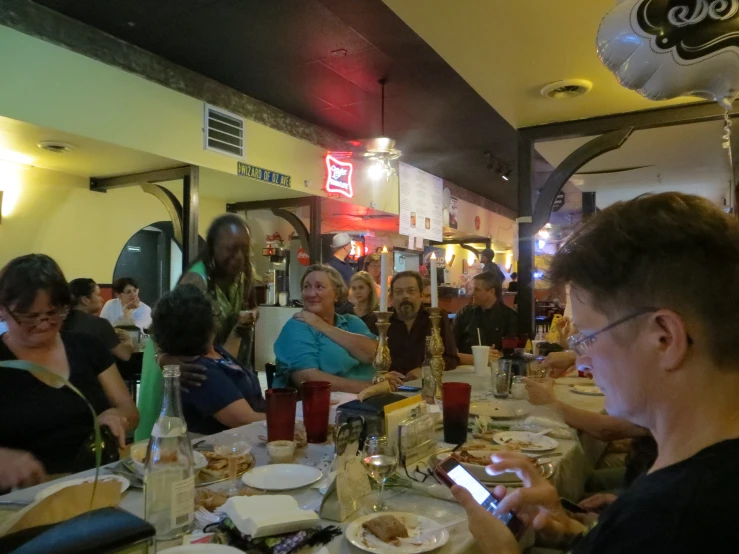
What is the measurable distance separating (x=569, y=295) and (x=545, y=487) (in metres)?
0.53

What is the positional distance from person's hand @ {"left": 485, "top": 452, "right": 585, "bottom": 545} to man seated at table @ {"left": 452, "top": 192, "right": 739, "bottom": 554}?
385 mm

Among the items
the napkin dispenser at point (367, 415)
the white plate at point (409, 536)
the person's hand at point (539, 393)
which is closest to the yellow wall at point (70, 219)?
the napkin dispenser at point (367, 415)

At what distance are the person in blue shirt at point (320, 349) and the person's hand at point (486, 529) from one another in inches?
55.0

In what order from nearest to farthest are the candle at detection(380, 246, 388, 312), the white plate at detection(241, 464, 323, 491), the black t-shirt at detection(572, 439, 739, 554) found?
the black t-shirt at detection(572, 439, 739, 554), the white plate at detection(241, 464, 323, 491), the candle at detection(380, 246, 388, 312)

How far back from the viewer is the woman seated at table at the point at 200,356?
183cm

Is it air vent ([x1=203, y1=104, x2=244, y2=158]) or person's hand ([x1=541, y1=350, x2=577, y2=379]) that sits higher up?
air vent ([x1=203, y1=104, x2=244, y2=158])

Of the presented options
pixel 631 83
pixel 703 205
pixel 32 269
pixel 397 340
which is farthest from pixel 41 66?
pixel 703 205

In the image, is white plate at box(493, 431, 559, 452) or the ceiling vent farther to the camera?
the ceiling vent

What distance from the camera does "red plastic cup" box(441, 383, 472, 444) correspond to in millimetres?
1727

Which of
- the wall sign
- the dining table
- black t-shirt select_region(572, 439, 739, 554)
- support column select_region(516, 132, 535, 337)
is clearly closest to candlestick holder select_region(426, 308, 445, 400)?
the dining table

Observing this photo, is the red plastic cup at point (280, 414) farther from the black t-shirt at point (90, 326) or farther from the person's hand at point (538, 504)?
the black t-shirt at point (90, 326)

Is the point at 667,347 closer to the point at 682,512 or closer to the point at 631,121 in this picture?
the point at 682,512

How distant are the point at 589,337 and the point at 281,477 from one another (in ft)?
2.72

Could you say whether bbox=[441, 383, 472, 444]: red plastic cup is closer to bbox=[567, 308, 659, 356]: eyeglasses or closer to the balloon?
bbox=[567, 308, 659, 356]: eyeglasses
